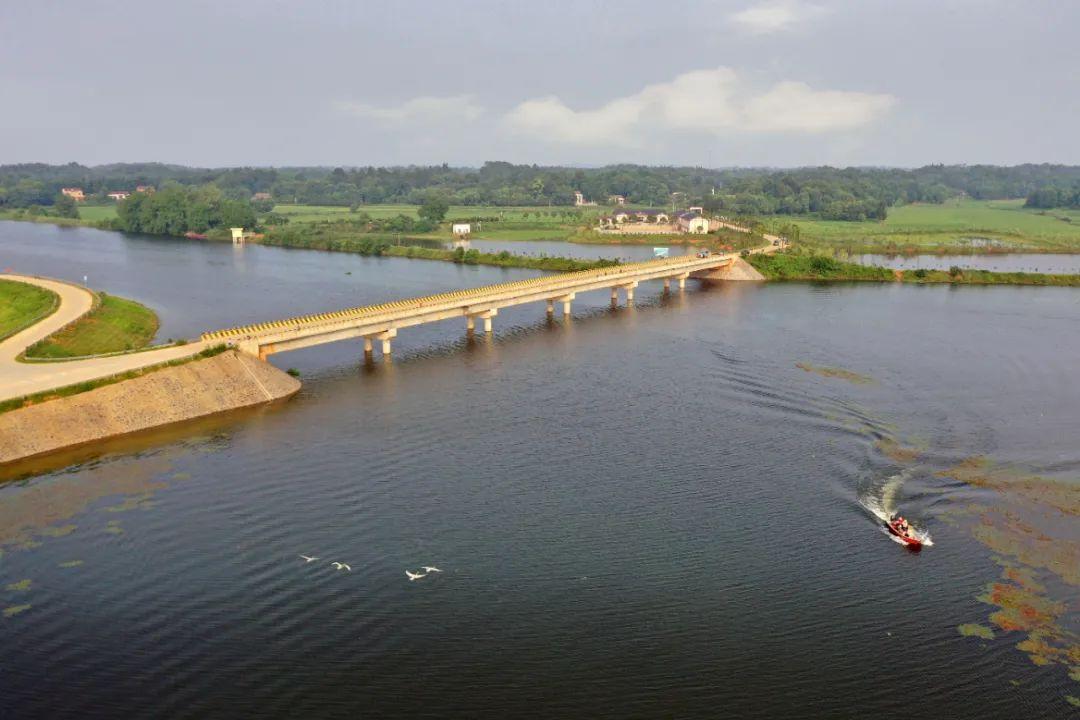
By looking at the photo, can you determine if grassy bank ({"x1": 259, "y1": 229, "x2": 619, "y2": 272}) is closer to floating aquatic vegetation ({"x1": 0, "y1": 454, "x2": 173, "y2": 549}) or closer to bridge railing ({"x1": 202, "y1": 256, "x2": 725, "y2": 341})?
bridge railing ({"x1": 202, "y1": 256, "x2": 725, "y2": 341})

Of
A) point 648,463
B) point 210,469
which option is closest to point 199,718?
point 210,469

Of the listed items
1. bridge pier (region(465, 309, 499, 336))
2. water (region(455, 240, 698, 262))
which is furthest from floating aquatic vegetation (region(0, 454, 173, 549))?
water (region(455, 240, 698, 262))

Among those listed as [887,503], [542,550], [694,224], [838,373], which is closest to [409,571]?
[542,550]

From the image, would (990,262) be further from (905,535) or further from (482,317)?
(905,535)

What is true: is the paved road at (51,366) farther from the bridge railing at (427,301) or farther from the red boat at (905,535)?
the red boat at (905,535)

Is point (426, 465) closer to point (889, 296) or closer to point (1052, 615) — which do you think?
point (1052, 615)

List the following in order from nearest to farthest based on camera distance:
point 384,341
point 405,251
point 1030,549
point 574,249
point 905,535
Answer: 1. point 905,535
2. point 1030,549
3. point 384,341
4. point 405,251
5. point 574,249
